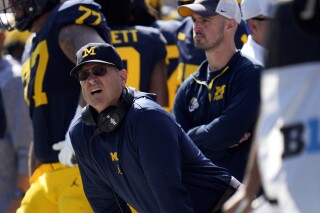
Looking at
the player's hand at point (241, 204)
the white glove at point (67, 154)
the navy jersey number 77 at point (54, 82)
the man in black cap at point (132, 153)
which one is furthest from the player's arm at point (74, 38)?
the player's hand at point (241, 204)

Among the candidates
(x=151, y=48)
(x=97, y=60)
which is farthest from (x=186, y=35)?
(x=97, y=60)

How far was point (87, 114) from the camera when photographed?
5023 millimetres

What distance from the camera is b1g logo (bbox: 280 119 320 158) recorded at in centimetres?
322

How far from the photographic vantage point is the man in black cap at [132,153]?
15.2 ft

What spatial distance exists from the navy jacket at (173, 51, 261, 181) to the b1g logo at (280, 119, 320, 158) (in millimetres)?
2321

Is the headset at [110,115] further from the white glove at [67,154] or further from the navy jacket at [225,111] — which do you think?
the white glove at [67,154]

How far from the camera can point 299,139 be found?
3221 millimetres

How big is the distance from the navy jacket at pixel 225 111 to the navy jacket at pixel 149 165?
24.1 inches

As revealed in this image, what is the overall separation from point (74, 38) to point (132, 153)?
148cm

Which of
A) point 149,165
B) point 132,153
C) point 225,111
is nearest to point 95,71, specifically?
point 132,153

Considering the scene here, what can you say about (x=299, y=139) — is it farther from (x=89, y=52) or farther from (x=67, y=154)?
(x=67, y=154)

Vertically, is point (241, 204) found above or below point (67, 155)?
above

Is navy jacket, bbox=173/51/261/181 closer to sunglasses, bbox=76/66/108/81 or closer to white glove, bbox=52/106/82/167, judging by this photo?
white glove, bbox=52/106/82/167

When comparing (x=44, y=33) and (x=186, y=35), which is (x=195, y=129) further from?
(x=186, y=35)
